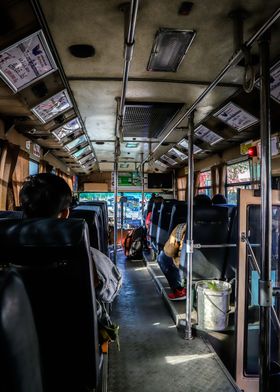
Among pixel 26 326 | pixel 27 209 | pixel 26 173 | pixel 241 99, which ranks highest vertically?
pixel 241 99

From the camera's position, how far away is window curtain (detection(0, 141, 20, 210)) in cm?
386

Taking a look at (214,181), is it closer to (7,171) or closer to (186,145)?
(186,145)

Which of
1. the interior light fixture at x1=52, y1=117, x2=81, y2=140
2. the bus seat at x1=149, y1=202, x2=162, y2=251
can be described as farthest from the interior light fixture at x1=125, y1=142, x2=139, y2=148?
the interior light fixture at x1=52, y1=117, x2=81, y2=140

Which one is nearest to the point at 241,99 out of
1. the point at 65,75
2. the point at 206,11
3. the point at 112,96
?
the point at 112,96

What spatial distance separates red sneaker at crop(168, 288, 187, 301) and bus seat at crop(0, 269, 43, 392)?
132 inches

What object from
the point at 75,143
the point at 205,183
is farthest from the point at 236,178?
the point at 75,143

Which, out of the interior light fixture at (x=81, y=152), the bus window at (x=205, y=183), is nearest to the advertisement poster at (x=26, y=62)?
the interior light fixture at (x=81, y=152)

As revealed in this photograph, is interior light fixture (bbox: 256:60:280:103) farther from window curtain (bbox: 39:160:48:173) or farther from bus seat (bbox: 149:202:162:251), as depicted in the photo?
window curtain (bbox: 39:160:48:173)

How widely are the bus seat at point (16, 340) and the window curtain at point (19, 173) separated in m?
3.92

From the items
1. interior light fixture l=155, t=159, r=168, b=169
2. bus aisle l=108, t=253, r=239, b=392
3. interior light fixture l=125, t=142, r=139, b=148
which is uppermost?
interior light fixture l=125, t=142, r=139, b=148

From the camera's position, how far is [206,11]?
1903mm

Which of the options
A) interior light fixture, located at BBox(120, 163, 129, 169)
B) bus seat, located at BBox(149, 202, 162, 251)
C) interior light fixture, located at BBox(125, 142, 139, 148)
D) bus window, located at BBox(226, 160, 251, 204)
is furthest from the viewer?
interior light fixture, located at BBox(120, 163, 129, 169)

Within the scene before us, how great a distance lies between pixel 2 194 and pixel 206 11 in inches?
128

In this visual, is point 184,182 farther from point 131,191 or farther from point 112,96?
point 112,96
